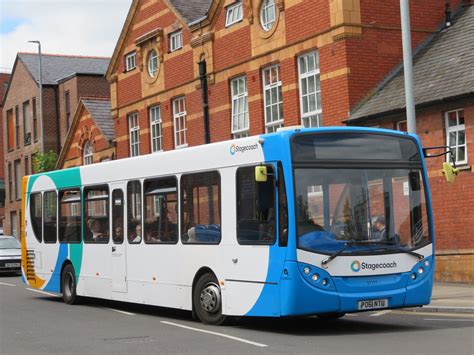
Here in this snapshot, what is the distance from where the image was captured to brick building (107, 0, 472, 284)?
2636 centimetres

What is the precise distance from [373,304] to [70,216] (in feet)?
28.3

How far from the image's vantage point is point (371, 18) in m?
26.6

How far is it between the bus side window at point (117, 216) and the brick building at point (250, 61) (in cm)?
1019

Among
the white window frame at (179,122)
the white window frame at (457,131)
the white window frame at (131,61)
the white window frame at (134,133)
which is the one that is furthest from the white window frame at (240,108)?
the white window frame at (457,131)

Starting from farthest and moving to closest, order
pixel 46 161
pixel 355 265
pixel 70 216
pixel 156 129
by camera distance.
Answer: pixel 46 161
pixel 156 129
pixel 70 216
pixel 355 265

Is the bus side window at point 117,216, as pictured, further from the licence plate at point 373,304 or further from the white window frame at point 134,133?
the white window frame at point 134,133

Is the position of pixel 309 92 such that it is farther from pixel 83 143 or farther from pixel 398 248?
pixel 83 143

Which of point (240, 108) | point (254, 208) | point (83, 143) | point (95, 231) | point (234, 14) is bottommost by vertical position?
point (95, 231)

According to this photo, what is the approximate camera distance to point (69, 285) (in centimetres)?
1958

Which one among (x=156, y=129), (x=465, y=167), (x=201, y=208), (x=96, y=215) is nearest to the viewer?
(x=201, y=208)

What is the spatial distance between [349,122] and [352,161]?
499 inches

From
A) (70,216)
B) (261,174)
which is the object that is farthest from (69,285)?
(261,174)

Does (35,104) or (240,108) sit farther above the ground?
(35,104)

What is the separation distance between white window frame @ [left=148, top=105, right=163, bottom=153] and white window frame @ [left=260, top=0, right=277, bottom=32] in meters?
8.60
